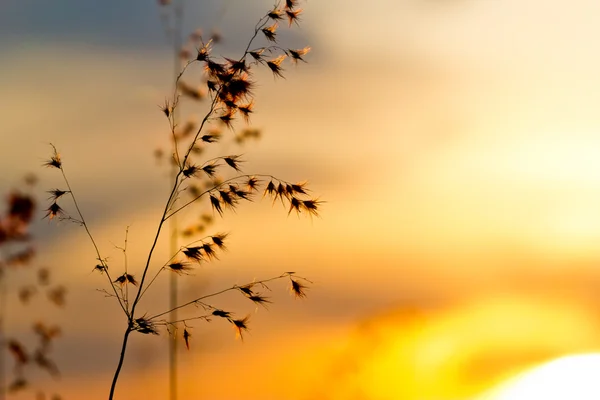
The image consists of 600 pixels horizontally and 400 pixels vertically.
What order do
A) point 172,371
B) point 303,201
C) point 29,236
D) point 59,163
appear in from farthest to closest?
point 172,371 < point 59,163 < point 303,201 < point 29,236

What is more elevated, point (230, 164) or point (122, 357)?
point (230, 164)

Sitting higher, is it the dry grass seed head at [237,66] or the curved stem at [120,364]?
the dry grass seed head at [237,66]

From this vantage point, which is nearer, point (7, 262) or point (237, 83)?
point (7, 262)

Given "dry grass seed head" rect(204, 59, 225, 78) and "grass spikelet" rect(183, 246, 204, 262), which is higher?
"dry grass seed head" rect(204, 59, 225, 78)

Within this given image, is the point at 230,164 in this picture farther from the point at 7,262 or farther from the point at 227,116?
the point at 7,262

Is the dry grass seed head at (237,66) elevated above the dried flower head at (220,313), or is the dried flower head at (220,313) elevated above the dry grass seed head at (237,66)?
the dry grass seed head at (237,66)

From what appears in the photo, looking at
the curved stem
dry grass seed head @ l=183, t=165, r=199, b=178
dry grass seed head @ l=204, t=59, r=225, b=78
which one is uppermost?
dry grass seed head @ l=204, t=59, r=225, b=78

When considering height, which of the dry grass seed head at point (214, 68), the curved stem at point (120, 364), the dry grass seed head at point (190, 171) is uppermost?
the dry grass seed head at point (214, 68)

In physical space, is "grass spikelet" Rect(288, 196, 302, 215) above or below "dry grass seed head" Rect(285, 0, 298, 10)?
below

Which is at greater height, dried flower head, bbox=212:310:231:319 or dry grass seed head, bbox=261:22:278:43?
dry grass seed head, bbox=261:22:278:43

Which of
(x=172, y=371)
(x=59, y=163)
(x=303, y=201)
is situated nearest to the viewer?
(x=303, y=201)

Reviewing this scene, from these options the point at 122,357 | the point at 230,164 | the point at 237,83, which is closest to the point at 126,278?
the point at 122,357
